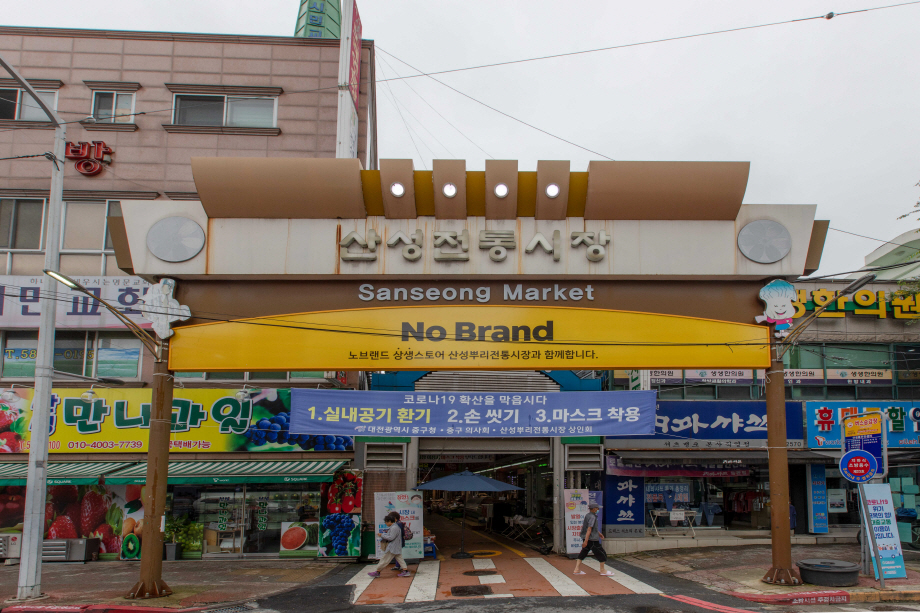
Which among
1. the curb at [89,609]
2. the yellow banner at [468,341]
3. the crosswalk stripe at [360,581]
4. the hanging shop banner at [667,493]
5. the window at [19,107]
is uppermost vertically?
the window at [19,107]

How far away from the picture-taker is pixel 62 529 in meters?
17.4

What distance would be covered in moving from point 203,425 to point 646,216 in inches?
486

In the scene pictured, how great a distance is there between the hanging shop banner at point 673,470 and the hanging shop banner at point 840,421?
224 centimetres

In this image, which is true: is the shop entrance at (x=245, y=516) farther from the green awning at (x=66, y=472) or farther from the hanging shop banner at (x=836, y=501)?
the hanging shop banner at (x=836, y=501)

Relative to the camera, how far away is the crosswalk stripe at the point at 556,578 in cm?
1256

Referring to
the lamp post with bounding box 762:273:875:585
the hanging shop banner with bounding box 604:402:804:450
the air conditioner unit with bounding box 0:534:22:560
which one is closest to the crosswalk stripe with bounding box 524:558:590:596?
the lamp post with bounding box 762:273:875:585

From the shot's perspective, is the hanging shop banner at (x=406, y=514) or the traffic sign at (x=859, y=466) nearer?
the traffic sign at (x=859, y=466)

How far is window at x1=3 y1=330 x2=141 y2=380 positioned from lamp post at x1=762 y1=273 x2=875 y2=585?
51.5 ft

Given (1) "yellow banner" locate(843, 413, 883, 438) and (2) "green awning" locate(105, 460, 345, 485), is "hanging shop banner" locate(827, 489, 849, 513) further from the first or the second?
(2) "green awning" locate(105, 460, 345, 485)

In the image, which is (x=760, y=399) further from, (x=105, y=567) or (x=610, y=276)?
(x=105, y=567)

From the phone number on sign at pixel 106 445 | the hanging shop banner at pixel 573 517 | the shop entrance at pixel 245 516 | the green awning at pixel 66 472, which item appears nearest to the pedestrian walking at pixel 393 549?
the shop entrance at pixel 245 516

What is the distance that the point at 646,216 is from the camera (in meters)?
13.9

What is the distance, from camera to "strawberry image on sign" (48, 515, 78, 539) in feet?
57.1

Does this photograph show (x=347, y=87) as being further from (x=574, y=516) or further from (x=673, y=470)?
(x=673, y=470)
